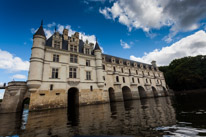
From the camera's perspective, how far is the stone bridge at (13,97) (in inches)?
581

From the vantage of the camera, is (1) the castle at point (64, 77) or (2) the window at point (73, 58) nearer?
(1) the castle at point (64, 77)

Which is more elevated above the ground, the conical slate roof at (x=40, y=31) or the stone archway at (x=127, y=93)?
the conical slate roof at (x=40, y=31)

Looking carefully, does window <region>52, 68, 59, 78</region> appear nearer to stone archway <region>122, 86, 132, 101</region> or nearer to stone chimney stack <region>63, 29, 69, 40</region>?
stone chimney stack <region>63, 29, 69, 40</region>

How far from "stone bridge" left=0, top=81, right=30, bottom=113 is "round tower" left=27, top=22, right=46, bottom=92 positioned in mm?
2902

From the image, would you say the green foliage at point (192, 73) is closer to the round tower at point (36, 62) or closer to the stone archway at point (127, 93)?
the stone archway at point (127, 93)

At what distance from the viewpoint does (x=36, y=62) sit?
15508 millimetres

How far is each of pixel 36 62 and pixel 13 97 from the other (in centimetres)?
665

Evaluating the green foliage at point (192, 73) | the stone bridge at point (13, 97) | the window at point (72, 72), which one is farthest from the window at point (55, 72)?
the green foliage at point (192, 73)

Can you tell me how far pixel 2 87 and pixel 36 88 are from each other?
8.63 m

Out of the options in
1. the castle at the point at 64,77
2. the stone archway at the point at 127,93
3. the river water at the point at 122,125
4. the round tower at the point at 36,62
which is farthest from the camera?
the stone archway at the point at 127,93

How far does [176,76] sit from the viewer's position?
45562 millimetres

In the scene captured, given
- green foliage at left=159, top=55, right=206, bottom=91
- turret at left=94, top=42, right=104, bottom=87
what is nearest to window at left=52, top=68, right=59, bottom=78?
turret at left=94, top=42, right=104, bottom=87

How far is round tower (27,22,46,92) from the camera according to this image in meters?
14.7

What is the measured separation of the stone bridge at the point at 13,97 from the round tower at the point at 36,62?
290 cm
